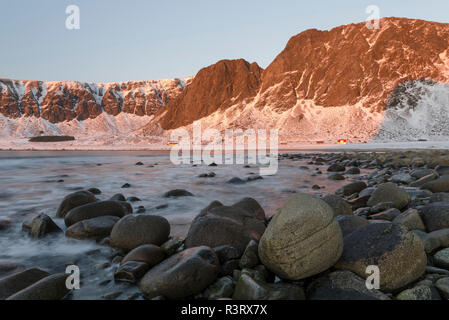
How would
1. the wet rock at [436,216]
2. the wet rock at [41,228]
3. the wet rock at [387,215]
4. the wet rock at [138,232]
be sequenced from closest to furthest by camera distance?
the wet rock at [436,216] < the wet rock at [138,232] < the wet rock at [387,215] < the wet rock at [41,228]

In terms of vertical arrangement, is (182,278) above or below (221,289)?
above

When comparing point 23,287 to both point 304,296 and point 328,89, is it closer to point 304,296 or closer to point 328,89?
point 304,296

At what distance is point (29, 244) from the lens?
5.11 m

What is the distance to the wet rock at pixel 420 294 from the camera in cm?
279

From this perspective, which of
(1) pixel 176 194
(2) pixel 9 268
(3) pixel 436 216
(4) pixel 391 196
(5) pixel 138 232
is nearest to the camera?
(2) pixel 9 268

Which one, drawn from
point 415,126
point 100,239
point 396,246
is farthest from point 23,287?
point 415,126

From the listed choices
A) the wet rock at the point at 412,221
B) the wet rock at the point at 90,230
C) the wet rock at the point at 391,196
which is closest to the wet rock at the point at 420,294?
the wet rock at the point at 412,221

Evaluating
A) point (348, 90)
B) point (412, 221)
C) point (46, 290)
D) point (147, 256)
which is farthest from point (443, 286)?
point (348, 90)

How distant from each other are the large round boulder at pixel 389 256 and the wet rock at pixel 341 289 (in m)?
0.21

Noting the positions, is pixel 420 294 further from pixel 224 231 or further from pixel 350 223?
pixel 224 231

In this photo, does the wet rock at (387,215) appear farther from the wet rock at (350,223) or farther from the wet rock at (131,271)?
the wet rock at (131,271)

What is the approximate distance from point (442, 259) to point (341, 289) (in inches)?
60.4

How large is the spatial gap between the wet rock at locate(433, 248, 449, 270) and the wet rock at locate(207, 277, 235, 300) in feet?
8.37

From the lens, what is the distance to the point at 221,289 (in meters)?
3.15
